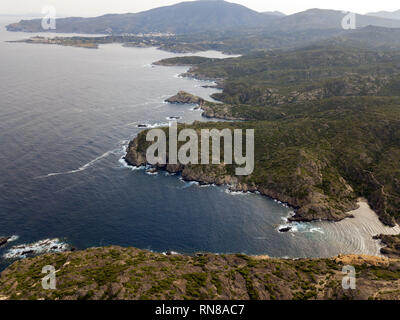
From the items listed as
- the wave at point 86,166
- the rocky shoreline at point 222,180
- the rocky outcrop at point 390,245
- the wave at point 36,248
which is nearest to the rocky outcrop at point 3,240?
the wave at point 36,248

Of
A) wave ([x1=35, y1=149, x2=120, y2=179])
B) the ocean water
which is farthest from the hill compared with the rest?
wave ([x1=35, y1=149, x2=120, y2=179])

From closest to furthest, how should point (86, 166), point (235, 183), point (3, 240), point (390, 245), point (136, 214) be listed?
point (3, 240), point (390, 245), point (136, 214), point (235, 183), point (86, 166)

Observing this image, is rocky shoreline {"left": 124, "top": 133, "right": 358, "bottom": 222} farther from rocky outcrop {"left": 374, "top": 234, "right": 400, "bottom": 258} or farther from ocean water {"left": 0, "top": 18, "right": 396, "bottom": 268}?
rocky outcrop {"left": 374, "top": 234, "right": 400, "bottom": 258}

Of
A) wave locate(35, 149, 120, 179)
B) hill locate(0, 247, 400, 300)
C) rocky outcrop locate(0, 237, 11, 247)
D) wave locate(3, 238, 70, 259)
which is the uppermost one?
wave locate(35, 149, 120, 179)

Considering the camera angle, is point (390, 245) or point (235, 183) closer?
point (390, 245)

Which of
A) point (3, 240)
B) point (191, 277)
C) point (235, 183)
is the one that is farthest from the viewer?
point (235, 183)

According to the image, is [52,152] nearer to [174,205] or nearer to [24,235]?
[24,235]

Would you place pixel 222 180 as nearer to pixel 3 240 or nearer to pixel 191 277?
pixel 191 277

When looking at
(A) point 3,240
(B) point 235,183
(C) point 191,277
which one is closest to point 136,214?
(A) point 3,240

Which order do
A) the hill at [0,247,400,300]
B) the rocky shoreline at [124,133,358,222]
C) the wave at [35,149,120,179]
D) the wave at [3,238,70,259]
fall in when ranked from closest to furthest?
1. the hill at [0,247,400,300]
2. the wave at [3,238,70,259]
3. the rocky shoreline at [124,133,358,222]
4. the wave at [35,149,120,179]

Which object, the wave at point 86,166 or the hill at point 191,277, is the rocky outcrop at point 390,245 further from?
the wave at point 86,166

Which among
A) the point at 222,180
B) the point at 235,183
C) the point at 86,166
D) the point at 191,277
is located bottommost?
the point at 191,277
